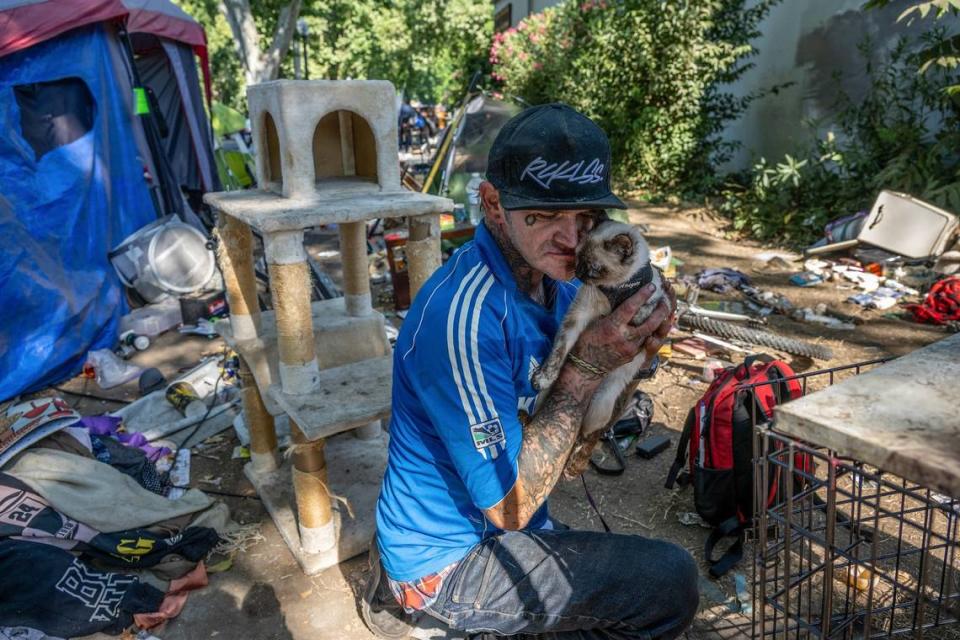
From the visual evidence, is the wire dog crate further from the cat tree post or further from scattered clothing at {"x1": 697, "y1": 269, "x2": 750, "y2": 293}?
scattered clothing at {"x1": 697, "y1": 269, "x2": 750, "y2": 293}

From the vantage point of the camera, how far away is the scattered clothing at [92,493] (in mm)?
2912

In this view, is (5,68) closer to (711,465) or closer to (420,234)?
(420,234)

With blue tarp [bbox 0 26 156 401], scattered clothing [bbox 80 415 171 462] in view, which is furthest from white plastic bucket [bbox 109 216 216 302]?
scattered clothing [bbox 80 415 171 462]

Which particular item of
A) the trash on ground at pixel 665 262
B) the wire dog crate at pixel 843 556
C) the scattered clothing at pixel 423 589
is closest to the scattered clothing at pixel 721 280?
the trash on ground at pixel 665 262

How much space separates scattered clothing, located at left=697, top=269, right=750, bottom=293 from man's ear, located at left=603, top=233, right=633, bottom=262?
16.8ft

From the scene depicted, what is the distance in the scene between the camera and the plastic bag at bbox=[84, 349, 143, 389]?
16.4ft

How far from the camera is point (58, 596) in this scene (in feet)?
8.27

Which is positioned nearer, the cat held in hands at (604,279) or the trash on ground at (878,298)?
the cat held in hands at (604,279)

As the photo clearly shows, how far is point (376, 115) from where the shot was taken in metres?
2.91

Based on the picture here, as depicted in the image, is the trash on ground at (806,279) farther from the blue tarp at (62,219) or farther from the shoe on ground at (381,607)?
the blue tarp at (62,219)

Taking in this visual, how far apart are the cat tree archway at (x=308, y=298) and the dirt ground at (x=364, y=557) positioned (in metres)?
0.13

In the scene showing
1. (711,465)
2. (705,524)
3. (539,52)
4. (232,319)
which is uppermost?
(539,52)

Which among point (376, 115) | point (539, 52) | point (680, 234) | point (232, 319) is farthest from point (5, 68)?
point (539, 52)

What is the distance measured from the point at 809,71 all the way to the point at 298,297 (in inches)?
341
